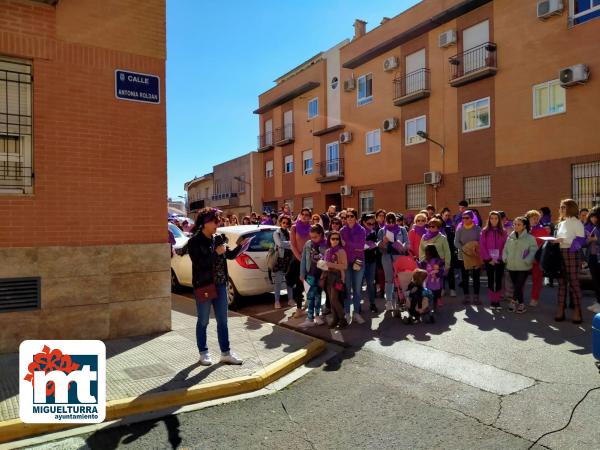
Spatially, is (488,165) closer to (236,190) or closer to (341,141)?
(341,141)

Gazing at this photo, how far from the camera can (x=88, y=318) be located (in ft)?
20.7

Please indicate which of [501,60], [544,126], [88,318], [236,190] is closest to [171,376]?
[88,318]

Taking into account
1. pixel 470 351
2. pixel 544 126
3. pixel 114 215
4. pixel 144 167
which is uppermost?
pixel 544 126

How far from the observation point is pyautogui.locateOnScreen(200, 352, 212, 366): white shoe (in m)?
5.36

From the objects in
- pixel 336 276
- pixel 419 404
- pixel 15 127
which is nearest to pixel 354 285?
pixel 336 276

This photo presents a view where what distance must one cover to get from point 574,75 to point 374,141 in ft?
33.9

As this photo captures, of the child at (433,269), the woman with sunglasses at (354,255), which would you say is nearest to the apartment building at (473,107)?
the child at (433,269)

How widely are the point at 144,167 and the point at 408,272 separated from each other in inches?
175

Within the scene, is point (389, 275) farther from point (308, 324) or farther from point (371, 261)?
point (308, 324)

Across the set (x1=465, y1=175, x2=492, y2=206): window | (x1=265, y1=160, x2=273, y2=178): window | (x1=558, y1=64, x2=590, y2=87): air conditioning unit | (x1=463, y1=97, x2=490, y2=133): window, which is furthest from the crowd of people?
(x1=265, y1=160, x2=273, y2=178): window

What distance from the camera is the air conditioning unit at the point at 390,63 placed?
2183 cm

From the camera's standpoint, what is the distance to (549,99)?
1594 centimetres

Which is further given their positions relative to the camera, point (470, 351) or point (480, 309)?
point (480, 309)

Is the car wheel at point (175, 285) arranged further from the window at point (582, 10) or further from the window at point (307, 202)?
the window at point (307, 202)
